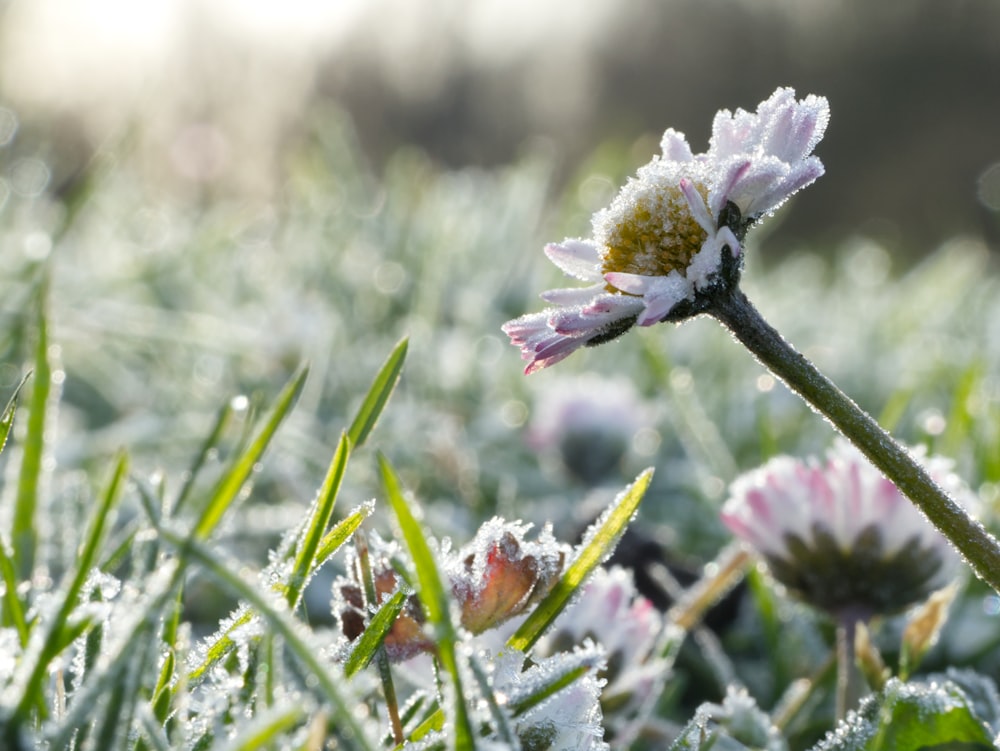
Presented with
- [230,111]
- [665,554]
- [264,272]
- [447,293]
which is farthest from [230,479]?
[230,111]

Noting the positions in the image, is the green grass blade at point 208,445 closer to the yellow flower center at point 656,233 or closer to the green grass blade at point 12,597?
the green grass blade at point 12,597

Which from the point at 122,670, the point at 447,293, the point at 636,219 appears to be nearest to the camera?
the point at 122,670

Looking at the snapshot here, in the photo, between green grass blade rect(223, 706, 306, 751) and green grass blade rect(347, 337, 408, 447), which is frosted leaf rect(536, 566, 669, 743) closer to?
green grass blade rect(347, 337, 408, 447)

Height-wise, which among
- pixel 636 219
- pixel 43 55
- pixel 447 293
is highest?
pixel 43 55

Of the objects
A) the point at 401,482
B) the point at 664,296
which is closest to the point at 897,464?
the point at 664,296

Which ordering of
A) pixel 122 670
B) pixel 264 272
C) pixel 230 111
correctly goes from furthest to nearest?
pixel 230 111
pixel 264 272
pixel 122 670

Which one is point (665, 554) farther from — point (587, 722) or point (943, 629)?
point (587, 722)
